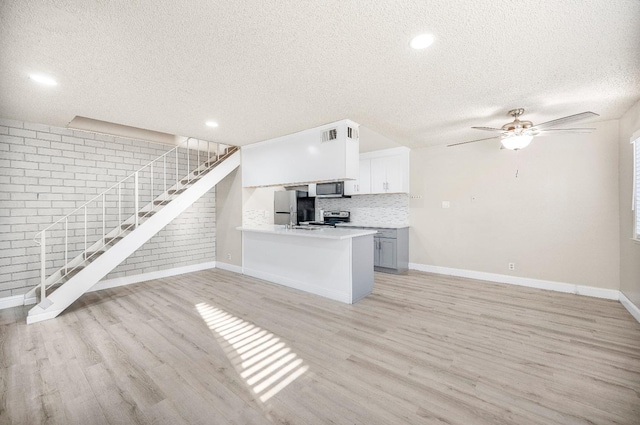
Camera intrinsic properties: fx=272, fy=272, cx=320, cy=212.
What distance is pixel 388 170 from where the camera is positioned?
5707 millimetres

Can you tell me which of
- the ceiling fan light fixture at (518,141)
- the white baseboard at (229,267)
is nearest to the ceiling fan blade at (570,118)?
the ceiling fan light fixture at (518,141)

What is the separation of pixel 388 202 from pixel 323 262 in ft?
8.54

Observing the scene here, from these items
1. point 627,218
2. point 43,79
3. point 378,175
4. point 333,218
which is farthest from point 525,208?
point 43,79

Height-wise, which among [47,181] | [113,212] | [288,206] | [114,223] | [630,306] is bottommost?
[630,306]

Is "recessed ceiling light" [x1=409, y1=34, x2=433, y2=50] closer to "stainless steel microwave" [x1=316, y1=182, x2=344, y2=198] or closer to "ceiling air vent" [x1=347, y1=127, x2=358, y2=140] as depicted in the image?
"ceiling air vent" [x1=347, y1=127, x2=358, y2=140]

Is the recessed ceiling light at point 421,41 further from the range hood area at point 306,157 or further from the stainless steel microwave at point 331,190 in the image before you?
the stainless steel microwave at point 331,190

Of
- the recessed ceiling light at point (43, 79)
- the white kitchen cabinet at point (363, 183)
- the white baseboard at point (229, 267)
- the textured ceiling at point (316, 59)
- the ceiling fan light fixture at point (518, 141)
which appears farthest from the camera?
the white kitchen cabinet at point (363, 183)

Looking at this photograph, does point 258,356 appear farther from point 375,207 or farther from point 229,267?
point 375,207

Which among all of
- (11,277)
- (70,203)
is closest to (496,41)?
(70,203)

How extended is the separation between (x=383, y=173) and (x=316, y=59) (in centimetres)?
381

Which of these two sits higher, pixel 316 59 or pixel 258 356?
pixel 316 59

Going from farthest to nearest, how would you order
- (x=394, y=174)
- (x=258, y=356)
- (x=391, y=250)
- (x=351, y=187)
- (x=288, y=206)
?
(x=288, y=206)
(x=351, y=187)
(x=394, y=174)
(x=391, y=250)
(x=258, y=356)

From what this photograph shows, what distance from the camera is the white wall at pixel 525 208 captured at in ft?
12.7

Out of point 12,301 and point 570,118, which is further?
point 12,301
